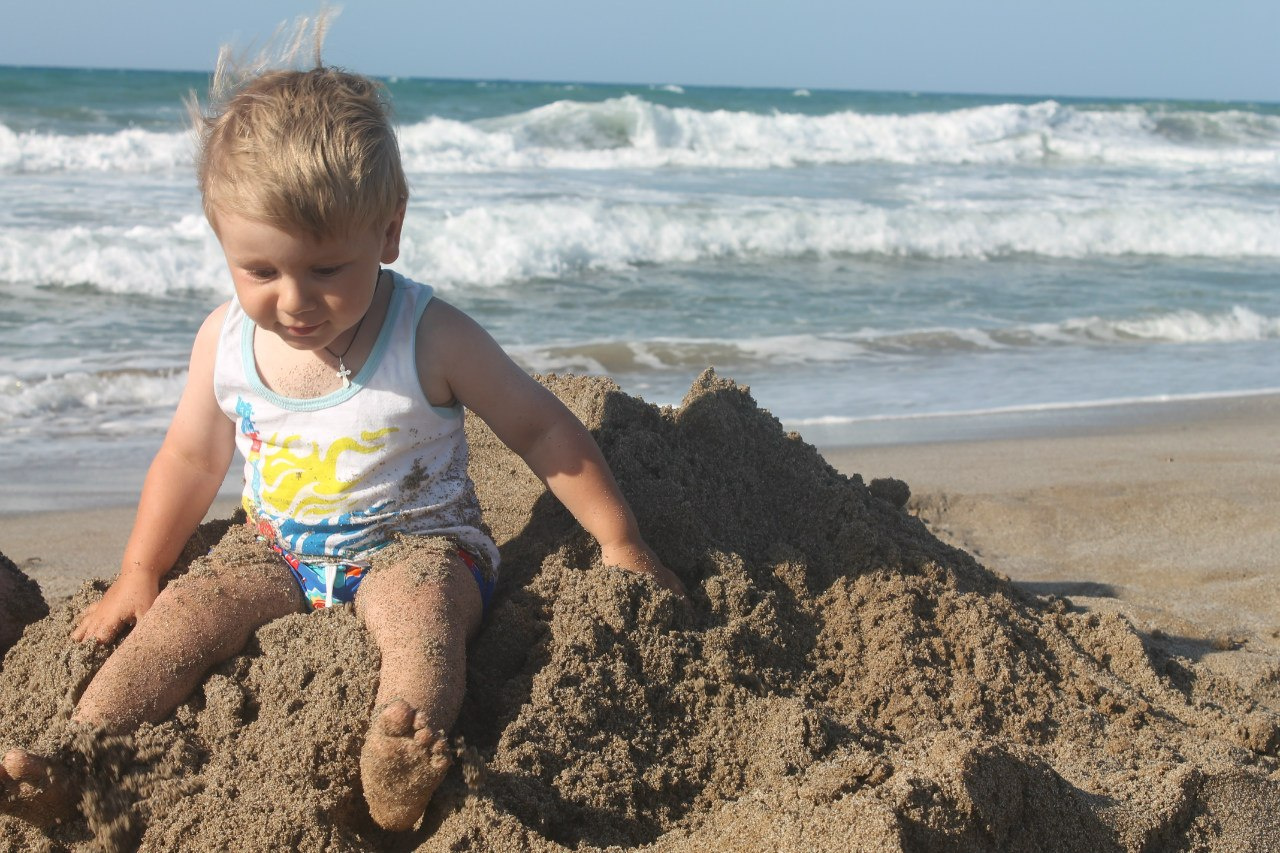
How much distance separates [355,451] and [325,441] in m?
0.07

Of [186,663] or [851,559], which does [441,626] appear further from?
[851,559]

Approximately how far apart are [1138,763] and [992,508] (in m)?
2.27

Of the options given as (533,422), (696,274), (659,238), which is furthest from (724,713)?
(659,238)

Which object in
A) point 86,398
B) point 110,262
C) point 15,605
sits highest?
point 15,605

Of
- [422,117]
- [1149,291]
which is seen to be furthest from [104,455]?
[422,117]

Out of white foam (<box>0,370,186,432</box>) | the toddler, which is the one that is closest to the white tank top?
the toddler

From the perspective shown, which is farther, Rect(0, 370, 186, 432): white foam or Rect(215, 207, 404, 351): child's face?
Rect(0, 370, 186, 432): white foam

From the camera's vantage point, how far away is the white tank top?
7.82 ft

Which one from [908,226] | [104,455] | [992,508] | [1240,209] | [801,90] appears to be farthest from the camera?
[801,90]

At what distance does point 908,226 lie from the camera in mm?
12742

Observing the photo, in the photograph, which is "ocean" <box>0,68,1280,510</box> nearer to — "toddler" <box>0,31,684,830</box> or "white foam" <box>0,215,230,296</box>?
"white foam" <box>0,215,230,296</box>

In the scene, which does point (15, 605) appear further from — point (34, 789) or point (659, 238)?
point (659, 238)

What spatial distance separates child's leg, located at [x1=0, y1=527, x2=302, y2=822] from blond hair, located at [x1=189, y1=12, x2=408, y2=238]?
2.27 ft

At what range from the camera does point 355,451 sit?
240 centimetres
